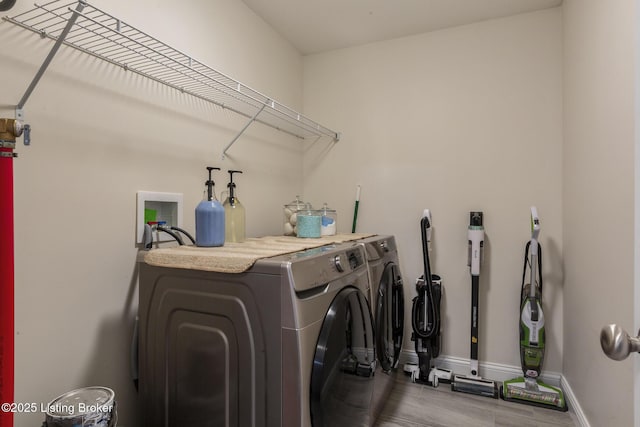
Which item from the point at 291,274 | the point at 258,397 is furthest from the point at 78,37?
the point at 258,397

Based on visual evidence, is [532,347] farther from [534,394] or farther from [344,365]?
[344,365]

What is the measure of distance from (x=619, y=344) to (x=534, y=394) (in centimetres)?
176

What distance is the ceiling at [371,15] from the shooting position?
2174 mm

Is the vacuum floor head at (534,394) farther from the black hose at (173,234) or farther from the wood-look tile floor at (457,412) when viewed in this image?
the black hose at (173,234)

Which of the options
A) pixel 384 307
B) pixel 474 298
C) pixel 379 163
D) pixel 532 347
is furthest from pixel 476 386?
pixel 379 163

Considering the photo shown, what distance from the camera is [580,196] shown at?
1.82m

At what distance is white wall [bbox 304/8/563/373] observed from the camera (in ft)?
7.35

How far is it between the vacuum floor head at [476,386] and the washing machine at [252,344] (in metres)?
1.09

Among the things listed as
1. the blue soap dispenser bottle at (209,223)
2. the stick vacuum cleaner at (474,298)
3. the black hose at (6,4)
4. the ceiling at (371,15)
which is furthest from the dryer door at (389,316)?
the black hose at (6,4)

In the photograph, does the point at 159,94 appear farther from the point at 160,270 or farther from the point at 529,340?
the point at 529,340

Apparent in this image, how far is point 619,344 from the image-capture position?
66cm

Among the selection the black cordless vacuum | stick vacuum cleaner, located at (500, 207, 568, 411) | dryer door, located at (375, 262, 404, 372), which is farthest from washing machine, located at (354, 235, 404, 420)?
stick vacuum cleaner, located at (500, 207, 568, 411)

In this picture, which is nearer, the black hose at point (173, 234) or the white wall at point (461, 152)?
the black hose at point (173, 234)

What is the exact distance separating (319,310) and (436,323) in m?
1.36
